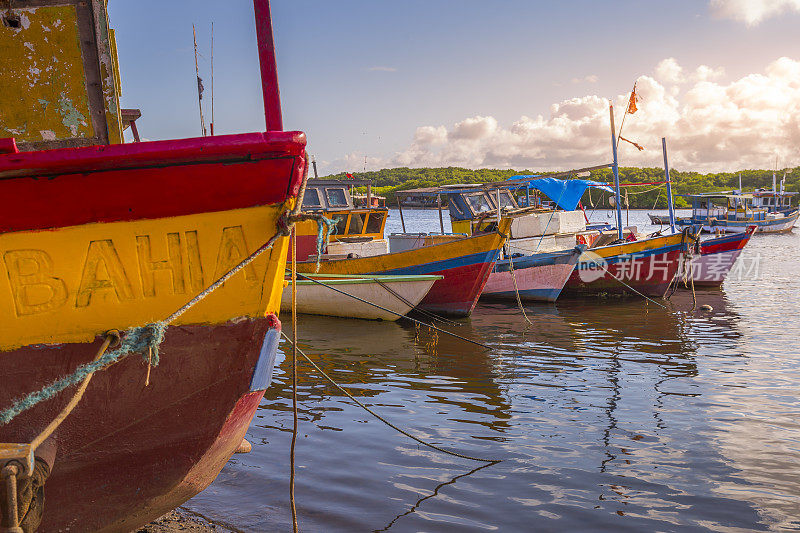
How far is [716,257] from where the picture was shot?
1694 cm

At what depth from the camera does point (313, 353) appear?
31.7ft

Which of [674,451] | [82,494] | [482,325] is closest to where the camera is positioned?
[82,494]

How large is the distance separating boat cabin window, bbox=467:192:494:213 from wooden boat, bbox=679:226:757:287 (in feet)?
18.9

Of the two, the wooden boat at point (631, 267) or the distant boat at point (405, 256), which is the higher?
the distant boat at point (405, 256)

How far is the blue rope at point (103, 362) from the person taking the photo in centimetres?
293

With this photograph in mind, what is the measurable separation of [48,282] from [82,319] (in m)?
0.23

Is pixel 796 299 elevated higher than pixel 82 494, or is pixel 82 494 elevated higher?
pixel 82 494

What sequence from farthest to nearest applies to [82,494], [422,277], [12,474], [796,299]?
[796,299], [422,277], [82,494], [12,474]

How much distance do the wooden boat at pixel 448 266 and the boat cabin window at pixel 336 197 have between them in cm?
207

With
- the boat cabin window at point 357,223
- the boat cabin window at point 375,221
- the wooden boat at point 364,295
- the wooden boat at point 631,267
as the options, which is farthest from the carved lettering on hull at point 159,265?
the wooden boat at point 631,267

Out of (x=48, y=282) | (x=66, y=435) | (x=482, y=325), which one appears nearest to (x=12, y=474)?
(x=66, y=435)

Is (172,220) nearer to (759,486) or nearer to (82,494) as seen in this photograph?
(82,494)

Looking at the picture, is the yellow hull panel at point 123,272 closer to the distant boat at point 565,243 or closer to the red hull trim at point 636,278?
the distant boat at point 565,243

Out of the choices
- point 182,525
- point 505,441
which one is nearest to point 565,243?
point 505,441
